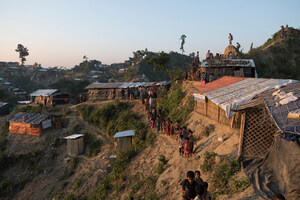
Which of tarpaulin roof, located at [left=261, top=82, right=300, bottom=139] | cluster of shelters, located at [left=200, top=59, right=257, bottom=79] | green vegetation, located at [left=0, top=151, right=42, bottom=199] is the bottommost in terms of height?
green vegetation, located at [left=0, top=151, right=42, bottom=199]

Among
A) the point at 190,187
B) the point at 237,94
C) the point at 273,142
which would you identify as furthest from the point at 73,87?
the point at 273,142

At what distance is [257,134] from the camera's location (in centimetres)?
717

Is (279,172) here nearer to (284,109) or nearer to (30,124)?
(284,109)

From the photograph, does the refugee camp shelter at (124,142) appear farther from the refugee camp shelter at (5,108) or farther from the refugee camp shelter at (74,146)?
the refugee camp shelter at (5,108)

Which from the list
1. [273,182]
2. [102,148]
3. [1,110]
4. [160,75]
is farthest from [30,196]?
[160,75]

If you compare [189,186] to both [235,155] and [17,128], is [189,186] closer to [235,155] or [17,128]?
[235,155]

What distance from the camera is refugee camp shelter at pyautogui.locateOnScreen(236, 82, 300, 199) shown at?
5117mm

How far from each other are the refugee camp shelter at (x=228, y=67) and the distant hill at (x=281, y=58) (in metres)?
5.44

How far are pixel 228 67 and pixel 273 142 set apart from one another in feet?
40.5

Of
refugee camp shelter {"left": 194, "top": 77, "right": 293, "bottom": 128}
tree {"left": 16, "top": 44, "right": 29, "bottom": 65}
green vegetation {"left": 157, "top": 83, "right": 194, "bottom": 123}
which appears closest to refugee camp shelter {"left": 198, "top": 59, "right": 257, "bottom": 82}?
green vegetation {"left": 157, "top": 83, "right": 194, "bottom": 123}

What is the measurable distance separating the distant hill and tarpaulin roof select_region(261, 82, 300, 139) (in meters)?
16.7

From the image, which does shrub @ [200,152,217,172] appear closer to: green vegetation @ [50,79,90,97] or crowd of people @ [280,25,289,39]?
crowd of people @ [280,25,289,39]

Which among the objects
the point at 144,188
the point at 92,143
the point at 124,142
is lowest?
the point at 92,143

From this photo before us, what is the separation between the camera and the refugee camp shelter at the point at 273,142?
512 centimetres
